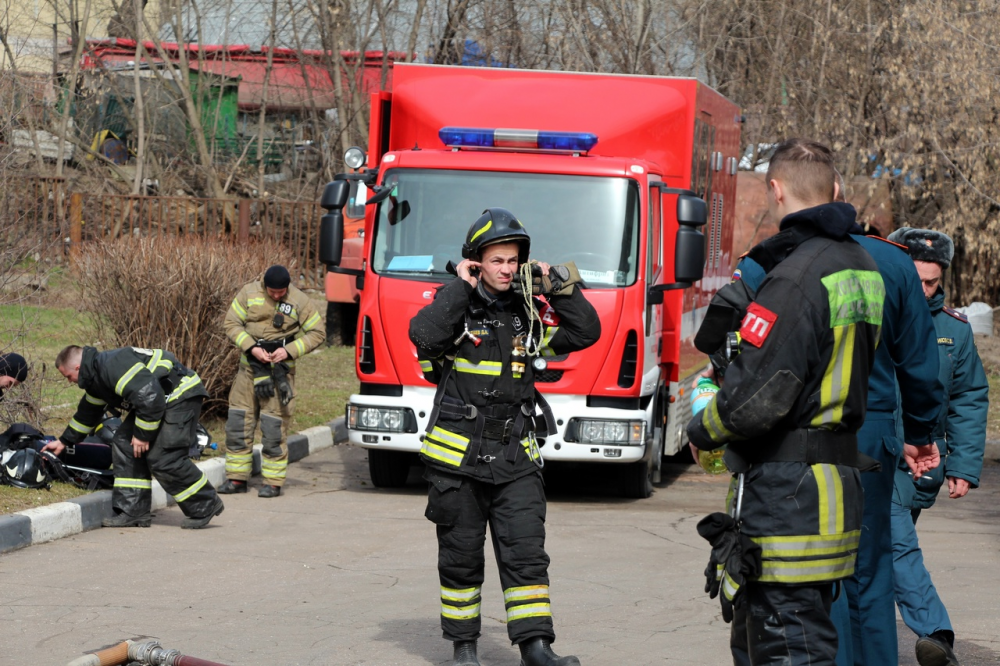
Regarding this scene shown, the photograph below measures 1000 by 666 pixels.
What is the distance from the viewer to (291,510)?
9312 millimetres

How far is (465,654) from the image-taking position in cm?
529

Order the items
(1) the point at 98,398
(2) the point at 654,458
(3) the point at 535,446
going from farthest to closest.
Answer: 1. (2) the point at 654,458
2. (1) the point at 98,398
3. (3) the point at 535,446

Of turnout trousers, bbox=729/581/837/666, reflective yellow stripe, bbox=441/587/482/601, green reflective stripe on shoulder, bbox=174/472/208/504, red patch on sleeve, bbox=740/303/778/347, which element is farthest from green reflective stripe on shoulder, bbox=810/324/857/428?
green reflective stripe on shoulder, bbox=174/472/208/504

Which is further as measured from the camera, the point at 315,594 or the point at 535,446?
the point at 315,594

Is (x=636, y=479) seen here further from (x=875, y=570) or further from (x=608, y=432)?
(x=875, y=570)

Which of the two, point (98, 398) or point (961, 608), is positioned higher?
point (98, 398)

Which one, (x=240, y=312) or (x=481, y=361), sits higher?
(x=481, y=361)

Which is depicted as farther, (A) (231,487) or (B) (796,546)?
(A) (231,487)

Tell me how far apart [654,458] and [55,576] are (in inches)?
197

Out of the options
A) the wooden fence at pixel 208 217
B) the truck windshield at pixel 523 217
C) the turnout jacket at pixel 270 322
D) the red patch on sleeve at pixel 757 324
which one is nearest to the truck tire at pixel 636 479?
the truck windshield at pixel 523 217

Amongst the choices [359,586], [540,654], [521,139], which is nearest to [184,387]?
[359,586]

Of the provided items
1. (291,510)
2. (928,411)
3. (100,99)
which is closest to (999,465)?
(291,510)

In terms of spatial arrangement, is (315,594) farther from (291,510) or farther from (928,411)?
(928,411)

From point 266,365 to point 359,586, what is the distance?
A: 340cm
